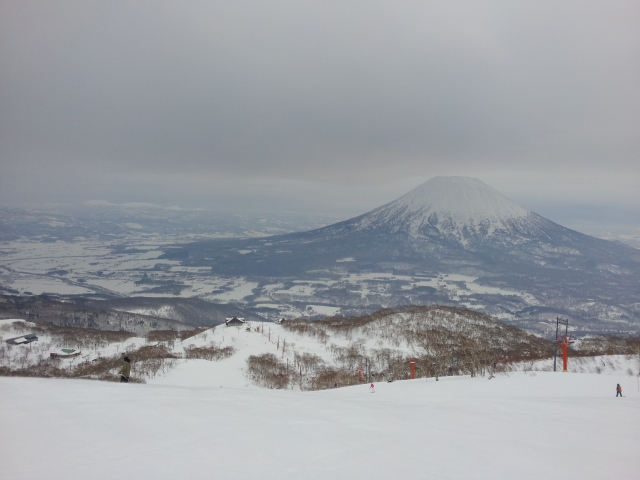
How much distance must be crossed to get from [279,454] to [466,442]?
133 inches

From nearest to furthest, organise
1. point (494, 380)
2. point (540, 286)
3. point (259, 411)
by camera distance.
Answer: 1. point (259, 411)
2. point (494, 380)
3. point (540, 286)

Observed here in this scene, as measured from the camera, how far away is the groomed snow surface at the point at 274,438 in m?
4.75

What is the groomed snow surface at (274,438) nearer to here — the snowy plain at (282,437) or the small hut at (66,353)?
the snowy plain at (282,437)

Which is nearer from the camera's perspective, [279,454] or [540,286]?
[279,454]

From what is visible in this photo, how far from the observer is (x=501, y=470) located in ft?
17.9

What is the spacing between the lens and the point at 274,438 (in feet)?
19.4

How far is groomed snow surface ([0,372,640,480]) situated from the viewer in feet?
15.6

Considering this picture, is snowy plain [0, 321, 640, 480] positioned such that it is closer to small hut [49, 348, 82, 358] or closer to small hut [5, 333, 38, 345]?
small hut [49, 348, 82, 358]

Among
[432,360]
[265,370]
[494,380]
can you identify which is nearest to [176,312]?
[265,370]

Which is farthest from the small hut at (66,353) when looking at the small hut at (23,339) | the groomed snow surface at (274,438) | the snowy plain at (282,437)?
the groomed snow surface at (274,438)

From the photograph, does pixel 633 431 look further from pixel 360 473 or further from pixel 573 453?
pixel 360 473

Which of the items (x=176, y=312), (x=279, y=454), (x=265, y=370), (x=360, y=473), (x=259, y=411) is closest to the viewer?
(x=360, y=473)

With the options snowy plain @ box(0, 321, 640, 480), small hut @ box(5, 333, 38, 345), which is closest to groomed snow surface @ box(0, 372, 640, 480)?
snowy plain @ box(0, 321, 640, 480)

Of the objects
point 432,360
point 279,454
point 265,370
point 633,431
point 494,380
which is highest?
point 279,454
